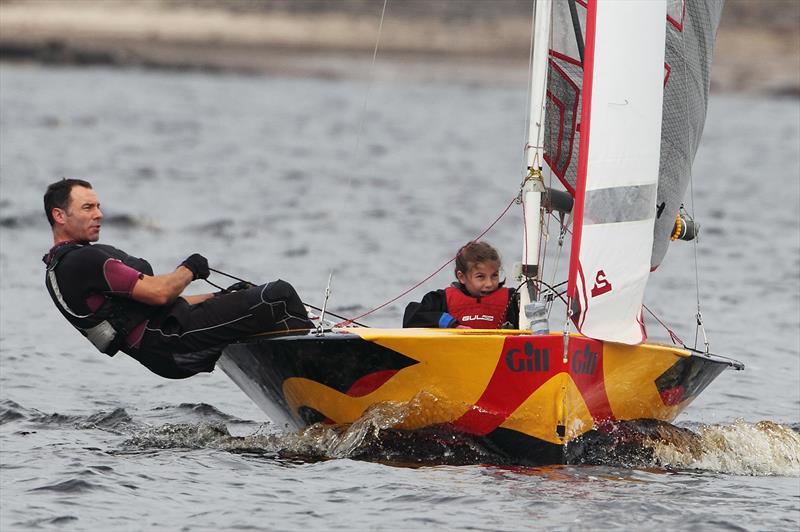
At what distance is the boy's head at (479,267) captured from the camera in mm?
8445

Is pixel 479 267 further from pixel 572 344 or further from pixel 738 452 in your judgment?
pixel 738 452

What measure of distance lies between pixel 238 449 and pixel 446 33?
44700mm

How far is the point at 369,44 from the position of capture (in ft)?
170

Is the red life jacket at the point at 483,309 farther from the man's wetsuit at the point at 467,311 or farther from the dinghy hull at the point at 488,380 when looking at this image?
the dinghy hull at the point at 488,380

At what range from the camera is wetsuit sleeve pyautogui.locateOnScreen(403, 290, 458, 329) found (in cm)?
842

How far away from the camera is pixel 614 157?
7.66m

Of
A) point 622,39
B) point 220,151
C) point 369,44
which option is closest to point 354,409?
point 622,39

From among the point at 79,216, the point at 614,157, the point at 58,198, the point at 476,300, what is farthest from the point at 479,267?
the point at 58,198

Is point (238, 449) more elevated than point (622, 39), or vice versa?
point (622, 39)

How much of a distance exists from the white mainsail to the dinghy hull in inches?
9.1

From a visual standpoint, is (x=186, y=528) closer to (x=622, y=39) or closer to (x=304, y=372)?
(x=304, y=372)

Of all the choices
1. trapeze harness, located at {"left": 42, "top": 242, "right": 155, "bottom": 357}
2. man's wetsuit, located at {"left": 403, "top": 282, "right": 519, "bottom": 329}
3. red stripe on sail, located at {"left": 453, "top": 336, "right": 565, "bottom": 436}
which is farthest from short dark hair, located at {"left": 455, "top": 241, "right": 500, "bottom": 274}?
trapeze harness, located at {"left": 42, "top": 242, "right": 155, "bottom": 357}

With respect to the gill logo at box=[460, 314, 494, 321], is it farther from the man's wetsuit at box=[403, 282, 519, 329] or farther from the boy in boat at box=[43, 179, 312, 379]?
the boy in boat at box=[43, 179, 312, 379]

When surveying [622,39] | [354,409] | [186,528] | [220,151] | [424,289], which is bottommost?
[186,528]
